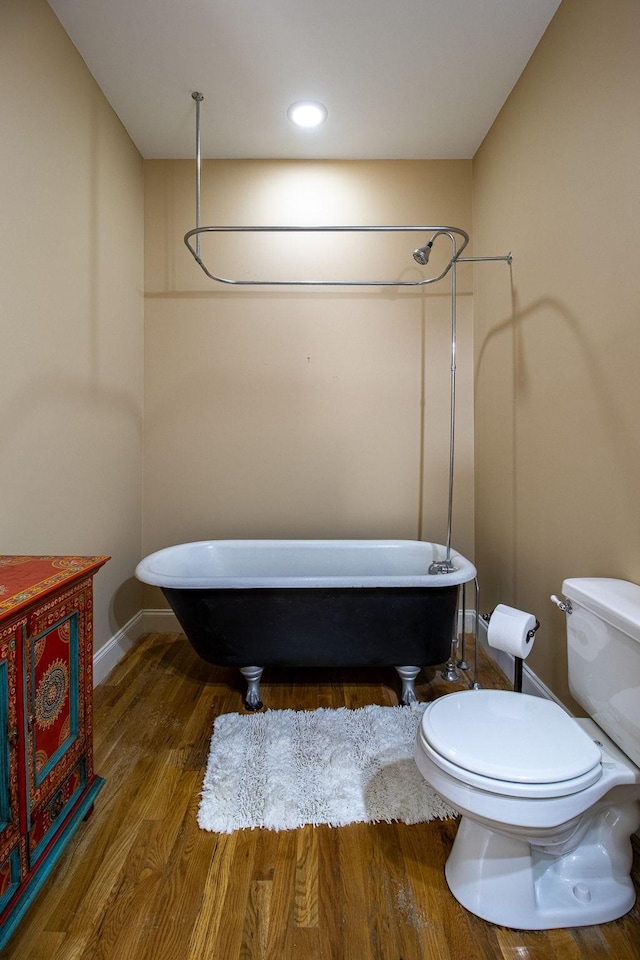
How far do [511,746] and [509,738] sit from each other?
0.03 metres

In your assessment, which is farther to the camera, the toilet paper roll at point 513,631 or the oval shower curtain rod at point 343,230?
the oval shower curtain rod at point 343,230

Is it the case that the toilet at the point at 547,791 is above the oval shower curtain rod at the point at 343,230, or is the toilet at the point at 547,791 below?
below

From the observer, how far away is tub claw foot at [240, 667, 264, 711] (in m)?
2.00

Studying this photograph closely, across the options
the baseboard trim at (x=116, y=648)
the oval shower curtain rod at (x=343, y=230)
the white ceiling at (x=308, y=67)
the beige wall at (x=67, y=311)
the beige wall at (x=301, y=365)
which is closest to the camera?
the beige wall at (x=67, y=311)

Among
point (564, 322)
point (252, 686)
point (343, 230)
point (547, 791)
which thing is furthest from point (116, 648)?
point (564, 322)

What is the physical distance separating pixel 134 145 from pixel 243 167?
0.59 m

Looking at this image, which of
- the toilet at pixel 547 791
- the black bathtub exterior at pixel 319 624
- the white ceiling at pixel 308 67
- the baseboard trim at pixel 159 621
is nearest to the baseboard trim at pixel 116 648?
the baseboard trim at pixel 159 621

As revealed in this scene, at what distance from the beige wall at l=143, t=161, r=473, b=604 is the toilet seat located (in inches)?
60.8

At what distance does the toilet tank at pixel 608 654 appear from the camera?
1.15m

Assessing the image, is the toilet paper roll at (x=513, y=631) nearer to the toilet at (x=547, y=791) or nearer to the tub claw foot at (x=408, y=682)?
the toilet at (x=547, y=791)

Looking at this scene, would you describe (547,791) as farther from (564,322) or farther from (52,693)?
(564,322)

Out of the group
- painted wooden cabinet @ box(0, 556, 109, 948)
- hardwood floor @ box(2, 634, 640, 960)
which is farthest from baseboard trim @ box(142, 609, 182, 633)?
painted wooden cabinet @ box(0, 556, 109, 948)

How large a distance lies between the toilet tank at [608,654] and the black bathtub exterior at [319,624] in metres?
0.59

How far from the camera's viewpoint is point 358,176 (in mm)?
2713
